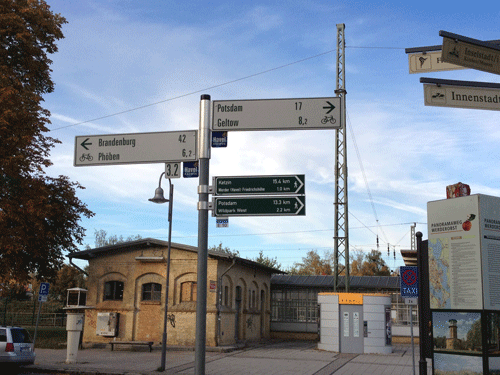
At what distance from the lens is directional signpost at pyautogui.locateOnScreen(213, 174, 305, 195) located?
7.46 meters

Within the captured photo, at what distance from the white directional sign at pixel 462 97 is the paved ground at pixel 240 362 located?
12.5 m

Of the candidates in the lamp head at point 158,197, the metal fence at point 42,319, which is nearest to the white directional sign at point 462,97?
the lamp head at point 158,197

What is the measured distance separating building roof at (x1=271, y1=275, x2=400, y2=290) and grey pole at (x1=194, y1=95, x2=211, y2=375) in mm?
28685

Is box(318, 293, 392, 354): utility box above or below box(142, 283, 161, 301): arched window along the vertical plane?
below

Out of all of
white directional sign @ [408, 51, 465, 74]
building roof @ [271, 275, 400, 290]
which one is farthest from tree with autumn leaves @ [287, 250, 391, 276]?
white directional sign @ [408, 51, 465, 74]

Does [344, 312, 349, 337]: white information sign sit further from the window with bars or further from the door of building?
the window with bars

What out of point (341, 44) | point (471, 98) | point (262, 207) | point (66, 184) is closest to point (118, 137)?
point (262, 207)

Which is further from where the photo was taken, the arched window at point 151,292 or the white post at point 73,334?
the arched window at point 151,292

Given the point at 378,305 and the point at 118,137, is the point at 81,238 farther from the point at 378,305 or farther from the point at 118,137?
the point at 118,137

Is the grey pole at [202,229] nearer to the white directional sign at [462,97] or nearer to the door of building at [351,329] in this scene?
the white directional sign at [462,97]

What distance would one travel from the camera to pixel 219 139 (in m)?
7.66

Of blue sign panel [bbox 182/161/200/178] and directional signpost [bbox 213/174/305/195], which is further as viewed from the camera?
blue sign panel [bbox 182/161/200/178]

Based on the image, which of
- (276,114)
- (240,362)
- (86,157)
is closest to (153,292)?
(240,362)

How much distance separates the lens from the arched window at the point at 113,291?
27.6 m
